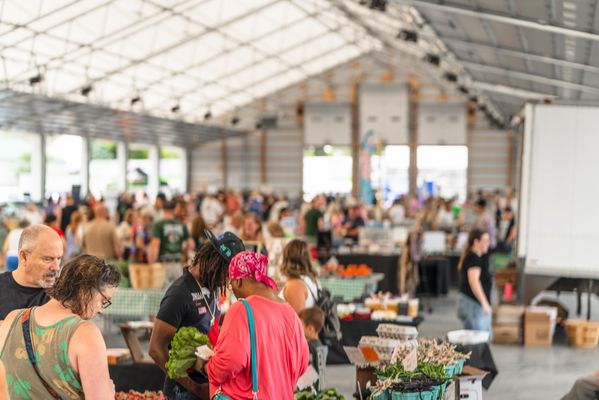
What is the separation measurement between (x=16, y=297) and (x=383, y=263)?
9.65 meters

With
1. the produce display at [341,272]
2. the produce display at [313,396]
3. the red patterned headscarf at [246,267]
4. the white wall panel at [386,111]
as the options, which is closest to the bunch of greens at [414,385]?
the produce display at [313,396]

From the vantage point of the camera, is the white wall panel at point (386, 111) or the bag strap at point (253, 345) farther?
the white wall panel at point (386, 111)

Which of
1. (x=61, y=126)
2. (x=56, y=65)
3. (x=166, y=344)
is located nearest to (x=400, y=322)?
(x=166, y=344)

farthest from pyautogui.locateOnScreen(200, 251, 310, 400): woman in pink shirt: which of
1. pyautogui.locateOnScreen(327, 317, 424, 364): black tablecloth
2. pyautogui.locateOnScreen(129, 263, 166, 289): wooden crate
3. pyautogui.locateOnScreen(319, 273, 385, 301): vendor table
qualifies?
pyautogui.locateOnScreen(319, 273, 385, 301): vendor table

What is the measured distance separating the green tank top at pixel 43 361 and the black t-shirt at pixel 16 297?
808mm

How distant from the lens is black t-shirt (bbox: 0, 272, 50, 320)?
150 inches

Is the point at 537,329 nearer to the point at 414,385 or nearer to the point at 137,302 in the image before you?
the point at 137,302

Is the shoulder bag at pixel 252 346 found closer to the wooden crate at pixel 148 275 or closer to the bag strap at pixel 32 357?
the bag strap at pixel 32 357

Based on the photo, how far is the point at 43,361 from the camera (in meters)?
2.93

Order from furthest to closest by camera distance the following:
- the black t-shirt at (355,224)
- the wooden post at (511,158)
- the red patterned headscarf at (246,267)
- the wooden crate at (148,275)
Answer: the wooden post at (511,158) → the black t-shirt at (355,224) → the wooden crate at (148,275) → the red patterned headscarf at (246,267)

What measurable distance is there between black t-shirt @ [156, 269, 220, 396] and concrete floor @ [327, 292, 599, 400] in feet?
12.2

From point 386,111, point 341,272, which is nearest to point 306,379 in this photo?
point 341,272

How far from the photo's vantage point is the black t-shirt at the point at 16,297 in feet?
12.5

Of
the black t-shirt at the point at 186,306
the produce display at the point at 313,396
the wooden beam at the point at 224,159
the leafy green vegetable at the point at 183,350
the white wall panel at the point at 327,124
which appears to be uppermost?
the white wall panel at the point at 327,124
